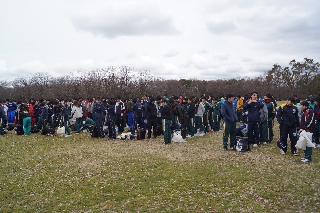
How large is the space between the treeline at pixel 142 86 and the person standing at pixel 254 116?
19797 millimetres

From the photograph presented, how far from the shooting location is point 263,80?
56312 mm

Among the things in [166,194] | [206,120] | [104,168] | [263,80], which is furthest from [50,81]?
[263,80]

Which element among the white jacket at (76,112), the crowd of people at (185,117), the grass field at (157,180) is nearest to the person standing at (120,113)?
the crowd of people at (185,117)

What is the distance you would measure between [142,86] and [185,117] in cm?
1933

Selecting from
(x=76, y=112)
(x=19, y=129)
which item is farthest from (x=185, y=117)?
(x=19, y=129)

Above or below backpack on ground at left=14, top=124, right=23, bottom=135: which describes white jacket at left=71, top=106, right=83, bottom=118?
above

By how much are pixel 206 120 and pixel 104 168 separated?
8.81 m

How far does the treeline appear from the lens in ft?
102

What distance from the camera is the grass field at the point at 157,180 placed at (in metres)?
5.87

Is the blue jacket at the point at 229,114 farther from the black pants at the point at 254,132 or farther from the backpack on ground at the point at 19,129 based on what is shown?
the backpack on ground at the point at 19,129

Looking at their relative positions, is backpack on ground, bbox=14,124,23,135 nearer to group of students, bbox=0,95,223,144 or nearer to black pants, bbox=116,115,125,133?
group of students, bbox=0,95,223,144

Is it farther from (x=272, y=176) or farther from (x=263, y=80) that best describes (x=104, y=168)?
(x=263, y=80)

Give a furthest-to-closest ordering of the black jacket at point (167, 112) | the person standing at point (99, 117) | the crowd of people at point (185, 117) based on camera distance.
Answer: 1. the person standing at point (99, 117)
2. the black jacket at point (167, 112)
3. the crowd of people at point (185, 117)

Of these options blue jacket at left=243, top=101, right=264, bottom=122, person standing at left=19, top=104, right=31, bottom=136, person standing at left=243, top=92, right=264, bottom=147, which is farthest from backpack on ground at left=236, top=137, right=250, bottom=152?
person standing at left=19, top=104, right=31, bottom=136
